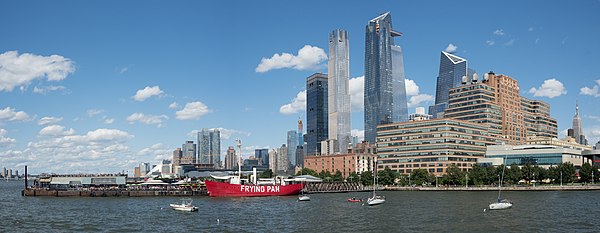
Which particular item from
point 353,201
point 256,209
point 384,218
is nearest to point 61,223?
point 256,209

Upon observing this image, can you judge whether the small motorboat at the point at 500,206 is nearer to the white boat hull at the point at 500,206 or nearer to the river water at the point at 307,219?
the white boat hull at the point at 500,206

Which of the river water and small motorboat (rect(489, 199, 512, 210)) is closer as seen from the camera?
the river water

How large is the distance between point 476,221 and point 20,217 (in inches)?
3299

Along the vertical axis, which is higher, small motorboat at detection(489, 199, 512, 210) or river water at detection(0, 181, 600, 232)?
small motorboat at detection(489, 199, 512, 210)

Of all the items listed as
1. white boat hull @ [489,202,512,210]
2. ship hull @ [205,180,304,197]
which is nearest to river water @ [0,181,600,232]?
white boat hull @ [489,202,512,210]

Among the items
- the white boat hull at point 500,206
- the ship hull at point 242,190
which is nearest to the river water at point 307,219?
the white boat hull at point 500,206

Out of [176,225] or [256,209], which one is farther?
[256,209]

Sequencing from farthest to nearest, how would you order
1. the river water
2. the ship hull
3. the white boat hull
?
the ship hull
the white boat hull
the river water

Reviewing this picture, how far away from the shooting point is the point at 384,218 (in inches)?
4090

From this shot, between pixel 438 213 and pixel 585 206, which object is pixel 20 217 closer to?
pixel 438 213

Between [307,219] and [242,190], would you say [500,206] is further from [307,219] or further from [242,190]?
[242,190]

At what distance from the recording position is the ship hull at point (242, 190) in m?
177

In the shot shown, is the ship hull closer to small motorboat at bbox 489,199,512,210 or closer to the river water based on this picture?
the river water

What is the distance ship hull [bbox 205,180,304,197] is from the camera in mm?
177000
